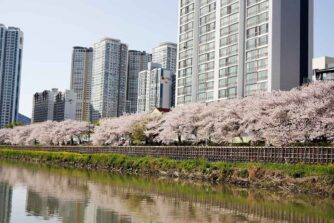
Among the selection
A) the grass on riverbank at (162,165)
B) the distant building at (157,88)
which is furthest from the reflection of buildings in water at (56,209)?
the distant building at (157,88)

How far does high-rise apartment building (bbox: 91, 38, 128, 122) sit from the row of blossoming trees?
9103 cm

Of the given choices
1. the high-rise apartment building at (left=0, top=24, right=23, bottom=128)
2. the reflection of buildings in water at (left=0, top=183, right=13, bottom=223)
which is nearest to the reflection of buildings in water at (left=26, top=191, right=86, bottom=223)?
the reflection of buildings in water at (left=0, top=183, right=13, bottom=223)

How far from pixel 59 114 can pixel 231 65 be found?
365ft

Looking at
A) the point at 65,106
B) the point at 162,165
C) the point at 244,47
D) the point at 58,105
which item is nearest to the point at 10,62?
the point at 58,105

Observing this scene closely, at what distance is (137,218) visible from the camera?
1997 centimetres

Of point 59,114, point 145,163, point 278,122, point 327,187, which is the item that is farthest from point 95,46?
point 327,187

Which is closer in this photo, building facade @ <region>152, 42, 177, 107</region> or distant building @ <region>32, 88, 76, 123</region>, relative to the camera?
distant building @ <region>32, 88, 76, 123</region>

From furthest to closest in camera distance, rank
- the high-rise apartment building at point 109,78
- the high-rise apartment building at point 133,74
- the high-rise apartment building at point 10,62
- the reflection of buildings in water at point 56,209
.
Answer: the high-rise apartment building at point 133,74
the high-rise apartment building at point 10,62
the high-rise apartment building at point 109,78
the reflection of buildings in water at point 56,209

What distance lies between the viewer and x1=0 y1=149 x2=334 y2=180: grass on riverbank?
37.5 metres

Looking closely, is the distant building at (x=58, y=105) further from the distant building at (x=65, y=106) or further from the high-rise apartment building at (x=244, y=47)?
the high-rise apartment building at (x=244, y=47)

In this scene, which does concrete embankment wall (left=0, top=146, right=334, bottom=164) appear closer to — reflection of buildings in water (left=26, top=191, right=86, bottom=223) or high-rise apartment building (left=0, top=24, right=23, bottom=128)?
reflection of buildings in water (left=26, top=191, right=86, bottom=223)

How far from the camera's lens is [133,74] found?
192 m

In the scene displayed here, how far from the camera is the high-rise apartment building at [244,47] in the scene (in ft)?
288

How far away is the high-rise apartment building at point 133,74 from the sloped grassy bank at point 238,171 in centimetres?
11801
